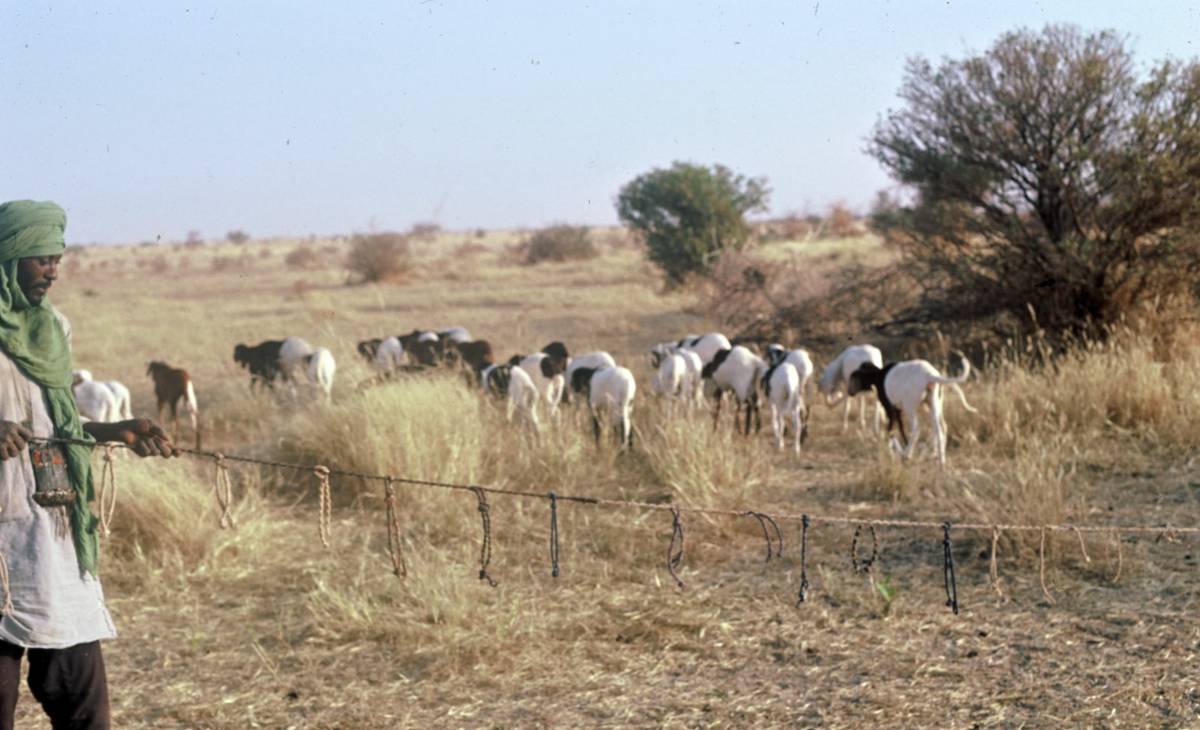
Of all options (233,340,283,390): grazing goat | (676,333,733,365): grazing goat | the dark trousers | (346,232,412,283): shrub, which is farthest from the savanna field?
(346,232,412,283): shrub

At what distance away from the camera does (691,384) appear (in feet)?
31.1

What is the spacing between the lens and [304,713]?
14.8 ft

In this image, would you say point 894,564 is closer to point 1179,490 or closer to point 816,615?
point 816,615

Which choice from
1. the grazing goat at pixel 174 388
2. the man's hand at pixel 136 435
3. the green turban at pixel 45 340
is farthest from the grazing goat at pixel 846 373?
the green turban at pixel 45 340

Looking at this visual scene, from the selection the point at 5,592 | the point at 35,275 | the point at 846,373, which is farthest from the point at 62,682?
the point at 846,373

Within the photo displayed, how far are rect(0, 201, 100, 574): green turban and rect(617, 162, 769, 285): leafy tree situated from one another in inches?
830

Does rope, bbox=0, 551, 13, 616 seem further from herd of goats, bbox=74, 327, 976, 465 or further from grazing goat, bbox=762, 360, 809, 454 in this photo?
grazing goat, bbox=762, 360, 809, 454

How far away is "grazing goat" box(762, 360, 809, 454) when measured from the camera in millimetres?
8602

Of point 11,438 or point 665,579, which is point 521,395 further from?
point 11,438

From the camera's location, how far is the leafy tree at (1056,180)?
414 inches

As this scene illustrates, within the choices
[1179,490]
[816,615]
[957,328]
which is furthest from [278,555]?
[957,328]

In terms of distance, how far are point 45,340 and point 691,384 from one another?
6642mm

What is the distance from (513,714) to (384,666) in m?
0.77

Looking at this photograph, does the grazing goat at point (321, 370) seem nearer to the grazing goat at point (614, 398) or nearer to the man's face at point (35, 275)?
the grazing goat at point (614, 398)
